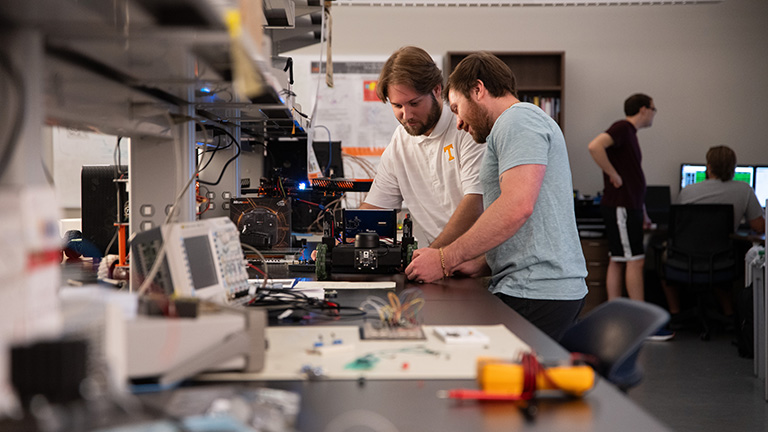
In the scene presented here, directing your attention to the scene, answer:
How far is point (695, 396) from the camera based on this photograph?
10.6ft

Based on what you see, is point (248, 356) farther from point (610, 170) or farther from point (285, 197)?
point (610, 170)

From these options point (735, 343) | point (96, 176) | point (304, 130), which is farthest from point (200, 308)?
point (735, 343)

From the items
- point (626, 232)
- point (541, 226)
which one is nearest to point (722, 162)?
point (626, 232)

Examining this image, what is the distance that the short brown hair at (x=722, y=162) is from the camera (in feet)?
15.8

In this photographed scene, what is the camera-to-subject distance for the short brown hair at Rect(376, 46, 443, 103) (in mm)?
2682

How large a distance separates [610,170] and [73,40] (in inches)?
173

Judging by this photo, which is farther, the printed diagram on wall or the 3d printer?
the printed diagram on wall

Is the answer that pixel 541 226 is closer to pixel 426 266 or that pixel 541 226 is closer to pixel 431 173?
pixel 426 266

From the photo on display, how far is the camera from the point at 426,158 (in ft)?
9.55

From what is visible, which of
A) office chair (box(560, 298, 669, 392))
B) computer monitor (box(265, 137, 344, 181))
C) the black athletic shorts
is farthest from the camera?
the black athletic shorts

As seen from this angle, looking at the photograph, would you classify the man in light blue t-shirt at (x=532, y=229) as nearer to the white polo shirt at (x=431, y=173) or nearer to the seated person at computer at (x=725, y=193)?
the white polo shirt at (x=431, y=173)

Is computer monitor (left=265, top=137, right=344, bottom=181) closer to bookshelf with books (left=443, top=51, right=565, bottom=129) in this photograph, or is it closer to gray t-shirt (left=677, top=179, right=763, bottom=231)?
bookshelf with books (left=443, top=51, right=565, bottom=129)

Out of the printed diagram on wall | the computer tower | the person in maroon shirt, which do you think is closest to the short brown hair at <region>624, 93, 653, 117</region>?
the person in maroon shirt

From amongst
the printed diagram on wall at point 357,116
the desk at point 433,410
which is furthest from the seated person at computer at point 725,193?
the desk at point 433,410
